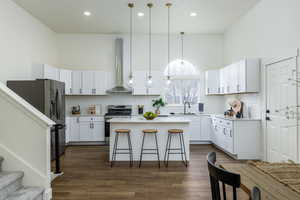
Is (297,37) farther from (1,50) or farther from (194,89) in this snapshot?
(1,50)

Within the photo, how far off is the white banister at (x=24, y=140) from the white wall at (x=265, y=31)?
4126 millimetres

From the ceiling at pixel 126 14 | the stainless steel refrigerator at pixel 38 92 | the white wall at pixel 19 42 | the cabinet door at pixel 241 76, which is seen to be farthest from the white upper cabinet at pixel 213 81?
the white wall at pixel 19 42

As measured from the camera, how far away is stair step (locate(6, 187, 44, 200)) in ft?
8.42

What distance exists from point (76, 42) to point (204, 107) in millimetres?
4634

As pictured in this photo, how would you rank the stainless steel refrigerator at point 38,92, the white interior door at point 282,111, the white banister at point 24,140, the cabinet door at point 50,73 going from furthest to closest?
the cabinet door at point 50,73 < the stainless steel refrigerator at point 38,92 < the white interior door at point 282,111 < the white banister at point 24,140

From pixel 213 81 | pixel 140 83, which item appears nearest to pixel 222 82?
pixel 213 81

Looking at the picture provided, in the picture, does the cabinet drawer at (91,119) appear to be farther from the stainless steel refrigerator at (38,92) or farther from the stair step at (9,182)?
the stair step at (9,182)

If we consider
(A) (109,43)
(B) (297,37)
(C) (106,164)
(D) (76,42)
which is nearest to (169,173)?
(C) (106,164)

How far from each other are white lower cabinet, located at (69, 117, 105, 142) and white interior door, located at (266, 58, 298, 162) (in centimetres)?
441

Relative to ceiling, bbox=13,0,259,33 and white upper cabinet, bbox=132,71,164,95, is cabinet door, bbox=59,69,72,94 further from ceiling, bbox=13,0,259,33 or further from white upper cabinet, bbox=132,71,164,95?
white upper cabinet, bbox=132,71,164,95

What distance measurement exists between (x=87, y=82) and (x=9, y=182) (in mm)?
4337

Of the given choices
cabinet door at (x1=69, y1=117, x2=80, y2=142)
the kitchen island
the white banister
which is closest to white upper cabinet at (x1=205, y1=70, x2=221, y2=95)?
the kitchen island

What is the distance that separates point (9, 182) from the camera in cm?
259

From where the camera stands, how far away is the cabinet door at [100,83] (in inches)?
263
